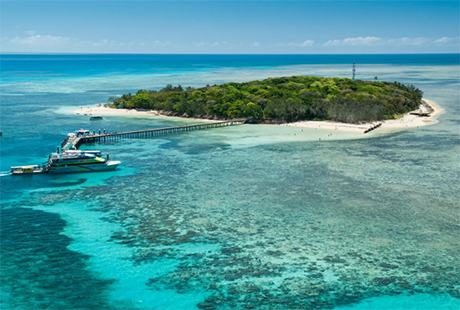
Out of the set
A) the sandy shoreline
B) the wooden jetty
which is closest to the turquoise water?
the wooden jetty

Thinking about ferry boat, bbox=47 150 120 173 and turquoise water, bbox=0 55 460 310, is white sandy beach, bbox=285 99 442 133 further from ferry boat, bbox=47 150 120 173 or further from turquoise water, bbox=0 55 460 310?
ferry boat, bbox=47 150 120 173

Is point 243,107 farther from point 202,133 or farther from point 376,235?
point 376,235

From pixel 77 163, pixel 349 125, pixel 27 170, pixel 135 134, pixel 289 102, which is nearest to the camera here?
pixel 27 170

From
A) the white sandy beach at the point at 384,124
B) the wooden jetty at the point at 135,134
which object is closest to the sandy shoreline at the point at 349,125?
the white sandy beach at the point at 384,124

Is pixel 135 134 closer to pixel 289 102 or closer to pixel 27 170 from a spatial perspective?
pixel 27 170

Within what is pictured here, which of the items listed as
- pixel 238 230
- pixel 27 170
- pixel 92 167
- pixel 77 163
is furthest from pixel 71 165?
pixel 238 230

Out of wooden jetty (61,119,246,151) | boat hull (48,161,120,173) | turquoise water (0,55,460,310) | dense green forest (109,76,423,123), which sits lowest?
turquoise water (0,55,460,310)
